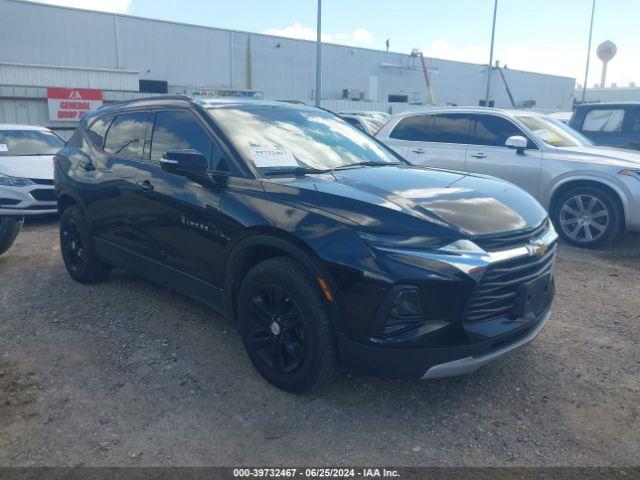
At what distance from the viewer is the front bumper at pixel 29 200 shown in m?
7.62

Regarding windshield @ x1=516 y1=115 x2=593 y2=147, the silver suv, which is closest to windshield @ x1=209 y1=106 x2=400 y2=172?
the silver suv

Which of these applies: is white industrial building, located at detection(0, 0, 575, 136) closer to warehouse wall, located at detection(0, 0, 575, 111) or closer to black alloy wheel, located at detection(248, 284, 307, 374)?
warehouse wall, located at detection(0, 0, 575, 111)

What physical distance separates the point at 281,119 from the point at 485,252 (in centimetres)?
203

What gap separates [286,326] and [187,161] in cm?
127

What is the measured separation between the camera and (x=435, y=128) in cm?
809

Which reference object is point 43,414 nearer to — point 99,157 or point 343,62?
point 99,157

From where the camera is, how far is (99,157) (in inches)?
190

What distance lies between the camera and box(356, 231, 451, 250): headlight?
2732mm

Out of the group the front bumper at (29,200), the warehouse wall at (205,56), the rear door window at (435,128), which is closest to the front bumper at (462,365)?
the rear door window at (435,128)

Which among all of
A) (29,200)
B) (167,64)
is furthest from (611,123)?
(167,64)

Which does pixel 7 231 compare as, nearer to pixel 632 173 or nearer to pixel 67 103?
pixel 632 173

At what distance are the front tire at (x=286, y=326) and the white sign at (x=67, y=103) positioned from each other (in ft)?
54.8

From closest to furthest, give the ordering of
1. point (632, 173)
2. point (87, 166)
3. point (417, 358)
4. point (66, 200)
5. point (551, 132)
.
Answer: point (417, 358), point (87, 166), point (66, 200), point (632, 173), point (551, 132)

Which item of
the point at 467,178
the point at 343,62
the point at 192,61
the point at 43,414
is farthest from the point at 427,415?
the point at 343,62
